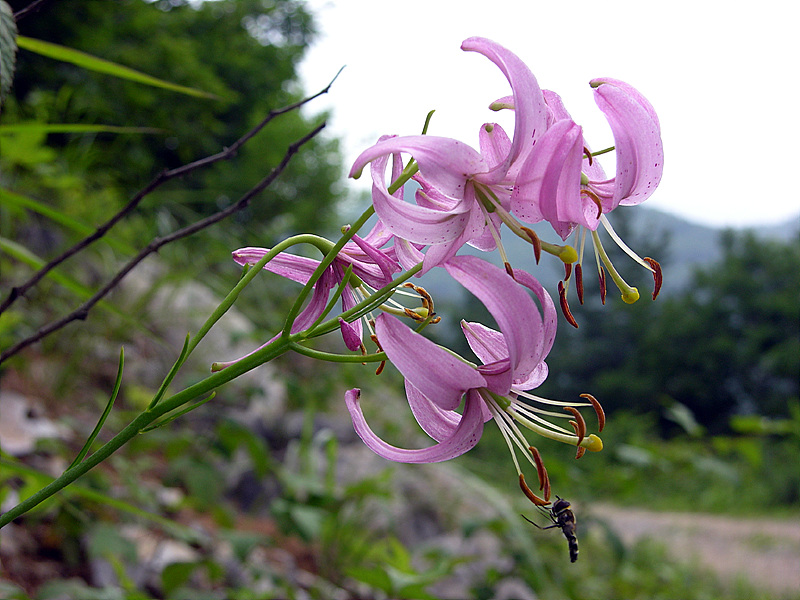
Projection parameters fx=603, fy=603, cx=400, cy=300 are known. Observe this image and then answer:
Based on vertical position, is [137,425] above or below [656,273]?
below

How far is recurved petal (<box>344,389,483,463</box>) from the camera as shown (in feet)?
1.65

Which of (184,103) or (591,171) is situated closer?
(591,171)

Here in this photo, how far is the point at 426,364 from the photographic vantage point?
1.46 feet

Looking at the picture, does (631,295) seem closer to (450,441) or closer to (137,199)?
(450,441)

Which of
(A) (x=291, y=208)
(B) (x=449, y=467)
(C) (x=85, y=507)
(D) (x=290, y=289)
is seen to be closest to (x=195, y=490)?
(C) (x=85, y=507)

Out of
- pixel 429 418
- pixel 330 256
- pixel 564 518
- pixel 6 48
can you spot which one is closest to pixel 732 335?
pixel 564 518

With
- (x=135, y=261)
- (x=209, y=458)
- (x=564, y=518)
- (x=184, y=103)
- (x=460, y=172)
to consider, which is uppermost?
(x=460, y=172)

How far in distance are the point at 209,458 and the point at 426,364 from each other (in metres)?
2.09

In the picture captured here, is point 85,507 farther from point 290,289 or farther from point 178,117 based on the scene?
point 178,117

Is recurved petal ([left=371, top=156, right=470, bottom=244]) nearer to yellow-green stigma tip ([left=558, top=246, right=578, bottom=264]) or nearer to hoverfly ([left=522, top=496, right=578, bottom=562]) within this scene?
yellow-green stigma tip ([left=558, top=246, right=578, bottom=264])

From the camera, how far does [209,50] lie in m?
11.8

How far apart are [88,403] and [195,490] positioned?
1.38 metres

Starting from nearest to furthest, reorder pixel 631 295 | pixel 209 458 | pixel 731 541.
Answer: pixel 631 295 < pixel 209 458 < pixel 731 541

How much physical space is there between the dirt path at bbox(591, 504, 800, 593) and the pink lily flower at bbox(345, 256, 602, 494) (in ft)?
12.7
